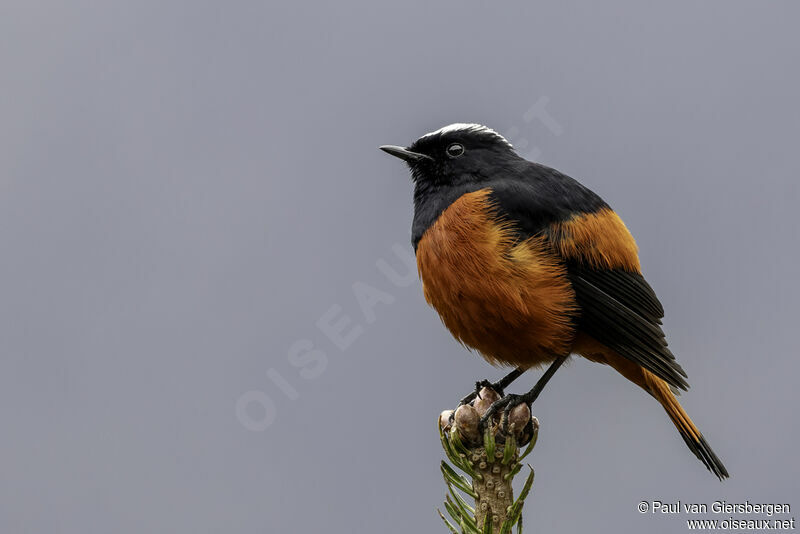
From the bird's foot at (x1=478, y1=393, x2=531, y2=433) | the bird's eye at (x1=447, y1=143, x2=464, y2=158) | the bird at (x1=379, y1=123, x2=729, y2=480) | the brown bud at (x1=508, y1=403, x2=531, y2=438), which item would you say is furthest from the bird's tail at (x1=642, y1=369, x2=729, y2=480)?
the bird's eye at (x1=447, y1=143, x2=464, y2=158)

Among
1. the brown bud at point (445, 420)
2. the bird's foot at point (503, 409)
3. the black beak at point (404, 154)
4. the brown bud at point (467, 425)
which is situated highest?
the black beak at point (404, 154)

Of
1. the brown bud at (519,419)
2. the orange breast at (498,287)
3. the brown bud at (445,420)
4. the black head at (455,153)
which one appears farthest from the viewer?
the black head at (455,153)

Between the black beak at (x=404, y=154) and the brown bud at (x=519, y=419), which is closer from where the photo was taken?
the brown bud at (x=519, y=419)

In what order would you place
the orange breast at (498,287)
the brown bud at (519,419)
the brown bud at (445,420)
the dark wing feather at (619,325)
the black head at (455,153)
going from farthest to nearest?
the black head at (455,153)
the dark wing feather at (619,325)
the orange breast at (498,287)
the brown bud at (445,420)
the brown bud at (519,419)

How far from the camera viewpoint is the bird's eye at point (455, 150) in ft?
15.4

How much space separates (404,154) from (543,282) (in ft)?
3.89

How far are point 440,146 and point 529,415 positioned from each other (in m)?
1.80

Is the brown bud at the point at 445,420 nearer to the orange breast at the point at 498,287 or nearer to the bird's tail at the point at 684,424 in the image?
the orange breast at the point at 498,287

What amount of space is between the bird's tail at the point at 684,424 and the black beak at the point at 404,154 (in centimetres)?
169

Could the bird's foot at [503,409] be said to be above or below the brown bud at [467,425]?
above

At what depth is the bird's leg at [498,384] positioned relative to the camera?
4035 mm

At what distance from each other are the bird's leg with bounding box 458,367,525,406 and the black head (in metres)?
1.10

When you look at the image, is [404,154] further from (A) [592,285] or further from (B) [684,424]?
(B) [684,424]

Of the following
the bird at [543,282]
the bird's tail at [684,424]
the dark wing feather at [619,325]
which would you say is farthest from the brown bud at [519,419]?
the bird's tail at [684,424]
